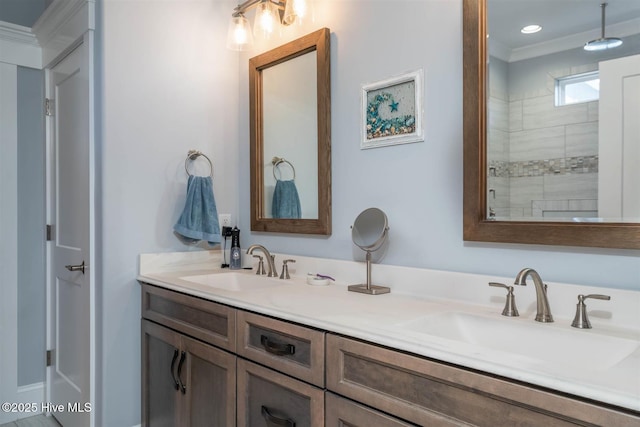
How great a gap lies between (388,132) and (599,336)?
3.23 feet

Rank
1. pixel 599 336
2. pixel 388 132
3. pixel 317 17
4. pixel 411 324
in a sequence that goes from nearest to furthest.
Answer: pixel 599 336
pixel 411 324
pixel 388 132
pixel 317 17

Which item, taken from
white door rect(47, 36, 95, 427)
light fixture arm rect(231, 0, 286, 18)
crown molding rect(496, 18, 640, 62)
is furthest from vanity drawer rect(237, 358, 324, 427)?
light fixture arm rect(231, 0, 286, 18)

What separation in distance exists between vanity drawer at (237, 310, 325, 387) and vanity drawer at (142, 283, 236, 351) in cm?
7

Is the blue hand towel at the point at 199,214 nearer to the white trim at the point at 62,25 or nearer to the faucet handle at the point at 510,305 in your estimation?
the white trim at the point at 62,25

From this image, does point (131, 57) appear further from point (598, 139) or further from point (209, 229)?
point (598, 139)

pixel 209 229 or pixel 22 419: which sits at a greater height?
pixel 209 229

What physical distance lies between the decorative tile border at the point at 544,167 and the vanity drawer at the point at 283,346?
2.46 feet

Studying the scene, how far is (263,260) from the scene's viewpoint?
2.27 meters

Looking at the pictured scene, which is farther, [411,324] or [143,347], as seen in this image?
[143,347]

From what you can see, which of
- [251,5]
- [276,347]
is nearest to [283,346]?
[276,347]

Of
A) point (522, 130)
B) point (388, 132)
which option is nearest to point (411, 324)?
point (522, 130)

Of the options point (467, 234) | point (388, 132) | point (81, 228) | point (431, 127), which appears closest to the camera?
point (467, 234)

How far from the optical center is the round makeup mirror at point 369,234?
1.68m

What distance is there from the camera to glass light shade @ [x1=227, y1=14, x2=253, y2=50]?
2229mm
